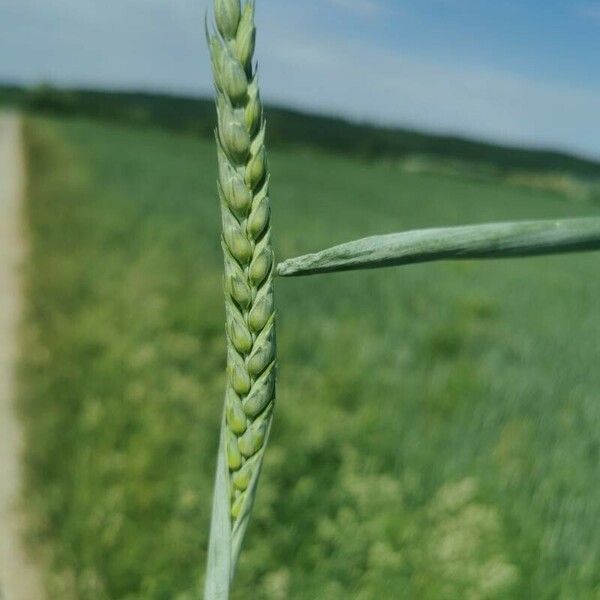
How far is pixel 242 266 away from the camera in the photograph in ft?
1.72

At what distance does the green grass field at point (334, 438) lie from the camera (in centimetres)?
238

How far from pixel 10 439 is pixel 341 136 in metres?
52.5

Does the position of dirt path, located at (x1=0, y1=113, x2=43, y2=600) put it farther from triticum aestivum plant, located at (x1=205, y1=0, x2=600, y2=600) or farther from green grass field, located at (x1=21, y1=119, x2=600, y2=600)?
triticum aestivum plant, located at (x1=205, y1=0, x2=600, y2=600)

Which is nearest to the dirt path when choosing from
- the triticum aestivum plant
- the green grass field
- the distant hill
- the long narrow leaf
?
the green grass field

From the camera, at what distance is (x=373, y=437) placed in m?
3.18

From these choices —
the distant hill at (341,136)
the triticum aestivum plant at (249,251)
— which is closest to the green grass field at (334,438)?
the triticum aestivum plant at (249,251)

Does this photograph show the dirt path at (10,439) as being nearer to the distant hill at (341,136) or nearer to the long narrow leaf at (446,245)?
the long narrow leaf at (446,245)

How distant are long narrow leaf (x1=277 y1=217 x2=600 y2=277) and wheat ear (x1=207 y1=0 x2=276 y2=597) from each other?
0.04 m

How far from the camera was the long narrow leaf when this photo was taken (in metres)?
0.55

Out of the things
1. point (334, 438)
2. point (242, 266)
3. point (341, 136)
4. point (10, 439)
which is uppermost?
point (242, 266)

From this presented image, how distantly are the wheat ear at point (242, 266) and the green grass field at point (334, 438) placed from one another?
169 centimetres

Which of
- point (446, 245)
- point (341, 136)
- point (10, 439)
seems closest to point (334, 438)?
point (10, 439)

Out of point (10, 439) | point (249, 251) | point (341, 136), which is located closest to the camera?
point (249, 251)

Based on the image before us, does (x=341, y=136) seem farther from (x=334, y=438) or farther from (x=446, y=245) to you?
(x=446, y=245)
